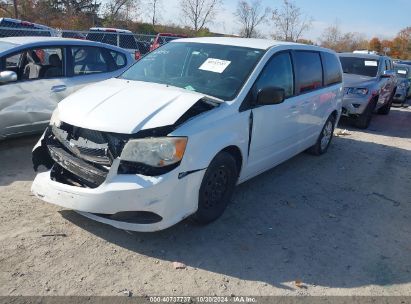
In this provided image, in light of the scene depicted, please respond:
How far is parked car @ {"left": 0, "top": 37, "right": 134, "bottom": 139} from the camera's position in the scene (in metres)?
5.65

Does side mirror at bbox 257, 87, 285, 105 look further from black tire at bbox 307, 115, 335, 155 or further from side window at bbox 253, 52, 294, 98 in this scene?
black tire at bbox 307, 115, 335, 155

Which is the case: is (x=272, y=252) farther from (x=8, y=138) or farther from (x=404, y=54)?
(x=404, y=54)

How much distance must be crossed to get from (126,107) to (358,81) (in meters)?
8.17

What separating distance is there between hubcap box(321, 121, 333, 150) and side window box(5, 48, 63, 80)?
172 inches

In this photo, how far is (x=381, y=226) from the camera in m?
4.59

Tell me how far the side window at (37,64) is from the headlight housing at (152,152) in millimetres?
3315

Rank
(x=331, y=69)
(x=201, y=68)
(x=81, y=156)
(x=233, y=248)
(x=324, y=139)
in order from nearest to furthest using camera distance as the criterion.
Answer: (x=81, y=156) < (x=233, y=248) < (x=201, y=68) < (x=331, y=69) < (x=324, y=139)

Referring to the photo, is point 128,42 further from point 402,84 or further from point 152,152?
point 152,152

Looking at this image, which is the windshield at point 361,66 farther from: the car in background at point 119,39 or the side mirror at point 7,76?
the side mirror at point 7,76

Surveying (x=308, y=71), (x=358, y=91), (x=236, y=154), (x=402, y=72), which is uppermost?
(x=308, y=71)

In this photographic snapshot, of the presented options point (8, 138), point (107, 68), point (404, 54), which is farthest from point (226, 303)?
point (404, 54)

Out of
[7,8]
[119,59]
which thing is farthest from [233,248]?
[7,8]

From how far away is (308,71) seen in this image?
586 cm

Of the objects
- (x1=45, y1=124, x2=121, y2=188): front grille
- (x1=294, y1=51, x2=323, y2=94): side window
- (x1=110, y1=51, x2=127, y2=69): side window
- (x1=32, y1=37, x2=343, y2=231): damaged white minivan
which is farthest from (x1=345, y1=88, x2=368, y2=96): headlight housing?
(x1=45, y1=124, x2=121, y2=188): front grille
